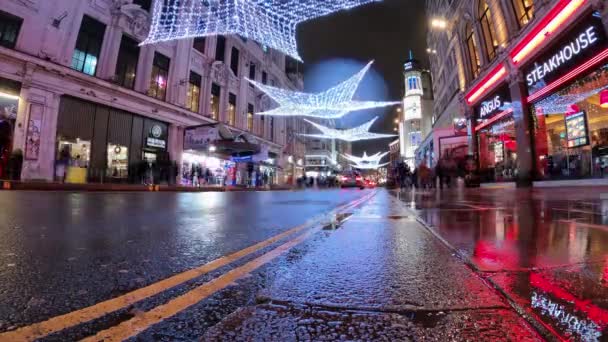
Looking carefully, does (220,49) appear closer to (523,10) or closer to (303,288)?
(523,10)

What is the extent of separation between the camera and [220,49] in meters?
29.3

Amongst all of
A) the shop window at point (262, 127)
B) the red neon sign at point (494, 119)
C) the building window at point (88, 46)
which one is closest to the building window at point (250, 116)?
the shop window at point (262, 127)

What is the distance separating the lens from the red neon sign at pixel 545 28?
11462mm

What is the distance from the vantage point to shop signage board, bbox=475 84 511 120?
1767 cm

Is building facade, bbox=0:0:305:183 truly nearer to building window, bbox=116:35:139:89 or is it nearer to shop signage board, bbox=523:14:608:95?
building window, bbox=116:35:139:89

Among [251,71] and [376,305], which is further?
[251,71]

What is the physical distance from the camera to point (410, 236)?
277 cm

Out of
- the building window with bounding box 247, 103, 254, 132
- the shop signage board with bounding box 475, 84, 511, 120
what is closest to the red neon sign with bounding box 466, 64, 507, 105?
the shop signage board with bounding box 475, 84, 511, 120

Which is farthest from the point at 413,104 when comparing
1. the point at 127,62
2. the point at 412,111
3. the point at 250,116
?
the point at 127,62

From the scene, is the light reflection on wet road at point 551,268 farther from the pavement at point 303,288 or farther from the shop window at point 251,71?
the shop window at point 251,71

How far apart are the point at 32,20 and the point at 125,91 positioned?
5.01 m

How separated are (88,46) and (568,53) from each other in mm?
22587

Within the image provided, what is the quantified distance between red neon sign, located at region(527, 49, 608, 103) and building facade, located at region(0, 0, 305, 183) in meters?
21.2

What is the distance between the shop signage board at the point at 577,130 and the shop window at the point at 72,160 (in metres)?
22.9
